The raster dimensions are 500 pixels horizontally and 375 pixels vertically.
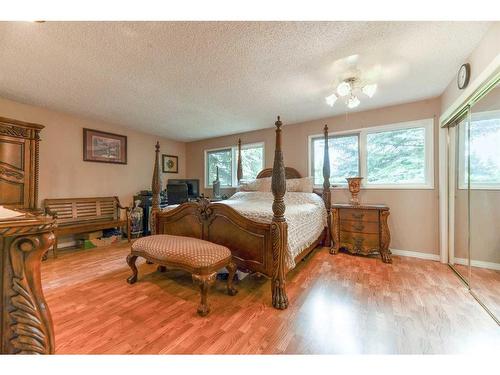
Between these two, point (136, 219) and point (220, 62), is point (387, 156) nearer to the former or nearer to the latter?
point (220, 62)

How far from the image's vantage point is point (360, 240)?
118 inches

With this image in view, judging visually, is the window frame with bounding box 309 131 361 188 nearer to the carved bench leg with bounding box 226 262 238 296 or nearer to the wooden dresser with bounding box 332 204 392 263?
the wooden dresser with bounding box 332 204 392 263

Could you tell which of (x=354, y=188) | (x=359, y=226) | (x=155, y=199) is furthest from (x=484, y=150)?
(x=155, y=199)

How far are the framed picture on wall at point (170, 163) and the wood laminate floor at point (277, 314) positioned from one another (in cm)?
298

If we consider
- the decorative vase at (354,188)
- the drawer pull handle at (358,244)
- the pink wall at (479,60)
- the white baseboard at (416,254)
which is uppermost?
the pink wall at (479,60)

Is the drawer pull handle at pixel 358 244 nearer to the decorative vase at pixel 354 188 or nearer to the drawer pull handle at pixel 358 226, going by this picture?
the drawer pull handle at pixel 358 226

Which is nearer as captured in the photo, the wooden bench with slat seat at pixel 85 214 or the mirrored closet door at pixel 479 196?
the mirrored closet door at pixel 479 196

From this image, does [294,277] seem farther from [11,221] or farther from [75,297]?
[11,221]

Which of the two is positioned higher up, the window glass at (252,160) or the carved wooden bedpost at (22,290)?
the window glass at (252,160)

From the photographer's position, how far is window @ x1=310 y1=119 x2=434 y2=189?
3.01 metres

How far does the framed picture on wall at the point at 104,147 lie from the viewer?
12.3ft

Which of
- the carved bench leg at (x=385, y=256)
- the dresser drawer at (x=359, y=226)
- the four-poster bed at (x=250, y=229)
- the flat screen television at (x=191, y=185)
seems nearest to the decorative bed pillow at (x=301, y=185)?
the dresser drawer at (x=359, y=226)

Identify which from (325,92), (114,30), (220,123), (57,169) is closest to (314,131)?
(325,92)
